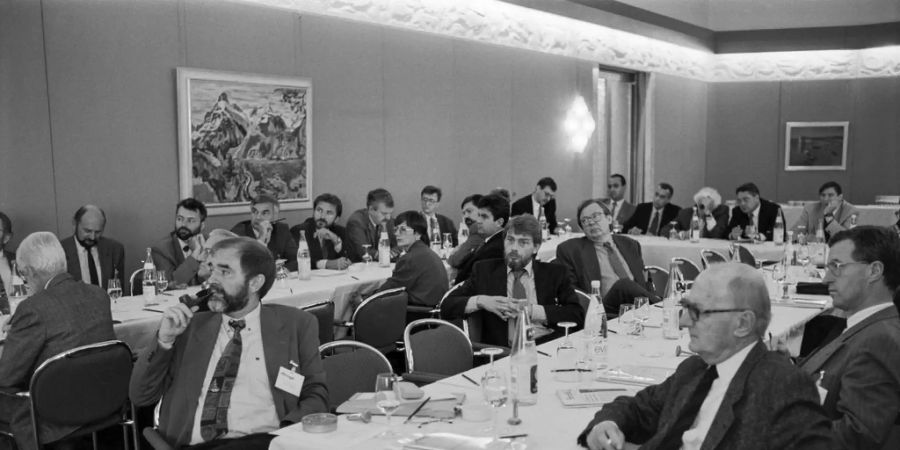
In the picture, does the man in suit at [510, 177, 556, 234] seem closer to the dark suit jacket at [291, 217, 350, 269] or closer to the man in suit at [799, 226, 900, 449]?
the dark suit jacket at [291, 217, 350, 269]

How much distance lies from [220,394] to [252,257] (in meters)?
0.53

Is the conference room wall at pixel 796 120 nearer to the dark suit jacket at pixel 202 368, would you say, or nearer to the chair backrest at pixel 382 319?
the chair backrest at pixel 382 319

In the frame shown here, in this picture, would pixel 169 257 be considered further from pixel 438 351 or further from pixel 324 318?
pixel 438 351

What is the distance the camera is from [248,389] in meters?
3.19

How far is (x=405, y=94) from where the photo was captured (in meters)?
10.1

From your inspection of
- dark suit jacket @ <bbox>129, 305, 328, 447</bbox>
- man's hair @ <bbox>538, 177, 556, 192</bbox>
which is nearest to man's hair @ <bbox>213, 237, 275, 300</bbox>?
dark suit jacket @ <bbox>129, 305, 328, 447</bbox>

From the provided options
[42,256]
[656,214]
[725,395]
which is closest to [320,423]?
[725,395]

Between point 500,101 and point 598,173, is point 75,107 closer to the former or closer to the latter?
point 500,101

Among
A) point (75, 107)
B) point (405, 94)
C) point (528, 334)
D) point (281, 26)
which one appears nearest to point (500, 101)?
point (405, 94)

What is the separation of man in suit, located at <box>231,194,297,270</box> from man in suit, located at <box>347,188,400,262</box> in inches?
35.8

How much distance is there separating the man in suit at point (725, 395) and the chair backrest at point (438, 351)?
132 cm

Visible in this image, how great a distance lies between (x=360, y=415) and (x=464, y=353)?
1381 mm

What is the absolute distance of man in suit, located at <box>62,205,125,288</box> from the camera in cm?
672

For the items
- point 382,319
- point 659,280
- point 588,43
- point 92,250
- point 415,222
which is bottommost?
point 659,280
